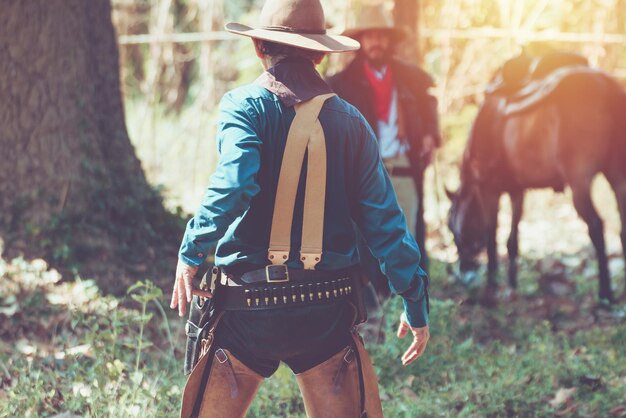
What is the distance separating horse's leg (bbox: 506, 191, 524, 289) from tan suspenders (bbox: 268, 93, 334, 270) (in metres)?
5.62

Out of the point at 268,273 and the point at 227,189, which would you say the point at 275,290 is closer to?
the point at 268,273

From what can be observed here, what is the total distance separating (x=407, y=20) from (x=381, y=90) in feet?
7.77

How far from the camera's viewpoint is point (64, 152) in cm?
622

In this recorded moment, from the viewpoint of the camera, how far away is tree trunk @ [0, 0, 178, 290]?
6.03 meters

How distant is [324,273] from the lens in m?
2.84

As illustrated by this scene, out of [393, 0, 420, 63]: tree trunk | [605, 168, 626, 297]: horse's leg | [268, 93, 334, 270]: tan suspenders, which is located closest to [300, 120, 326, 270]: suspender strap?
[268, 93, 334, 270]: tan suspenders

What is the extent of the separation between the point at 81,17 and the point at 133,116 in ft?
29.2

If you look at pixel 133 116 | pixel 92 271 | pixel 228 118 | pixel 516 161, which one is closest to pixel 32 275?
pixel 92 271

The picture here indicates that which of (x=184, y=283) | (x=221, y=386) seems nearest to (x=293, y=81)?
(x=184, y=283)

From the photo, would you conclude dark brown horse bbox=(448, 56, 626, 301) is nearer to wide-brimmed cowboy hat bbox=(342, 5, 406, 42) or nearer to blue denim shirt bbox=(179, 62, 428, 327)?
wide-brimmed cowboy hat bbox=(342, 5, 406, 42)

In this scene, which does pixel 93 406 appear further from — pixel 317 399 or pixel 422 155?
pixel 422 155

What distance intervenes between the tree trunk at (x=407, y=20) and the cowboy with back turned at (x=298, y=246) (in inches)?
236

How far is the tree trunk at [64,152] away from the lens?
6.03 metres

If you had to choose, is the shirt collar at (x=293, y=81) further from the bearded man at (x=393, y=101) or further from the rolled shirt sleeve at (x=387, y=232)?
the bearded man at (x=393, y=101)
